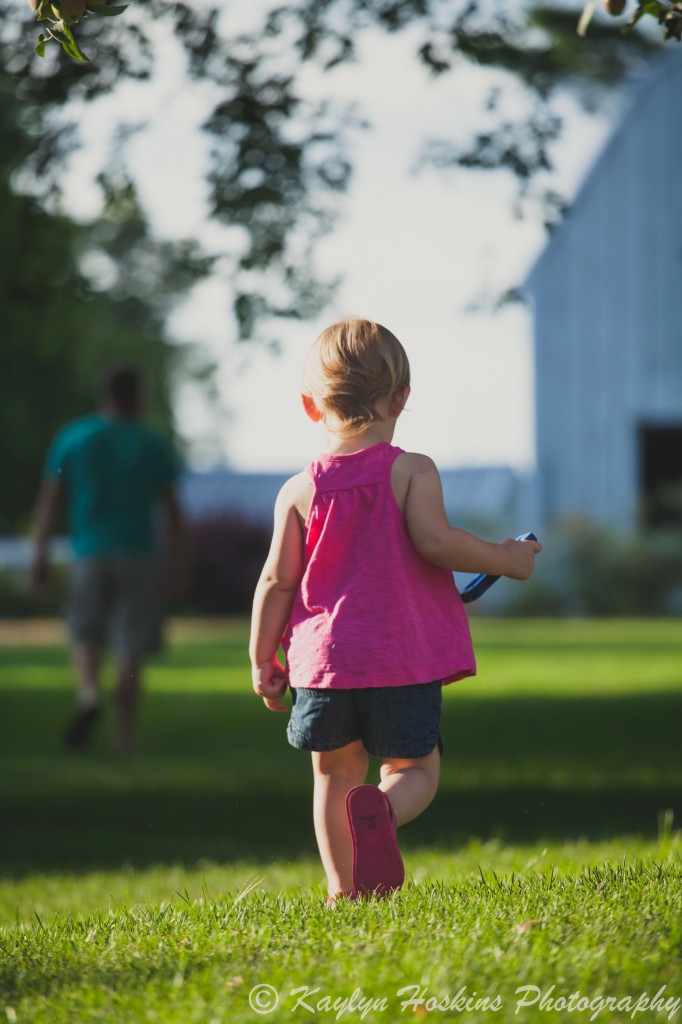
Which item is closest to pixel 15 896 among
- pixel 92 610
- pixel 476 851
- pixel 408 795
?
pixel 476 851

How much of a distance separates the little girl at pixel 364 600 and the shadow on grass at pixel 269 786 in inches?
91.3

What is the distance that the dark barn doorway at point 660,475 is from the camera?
21.7m

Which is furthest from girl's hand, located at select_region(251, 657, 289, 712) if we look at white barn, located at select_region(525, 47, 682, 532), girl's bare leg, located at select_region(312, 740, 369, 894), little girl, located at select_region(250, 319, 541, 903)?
white barn, located at select_region(525, 47, 682, 532)

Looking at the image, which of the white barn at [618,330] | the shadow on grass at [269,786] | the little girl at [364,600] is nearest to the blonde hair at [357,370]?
the little girl at [364,600]

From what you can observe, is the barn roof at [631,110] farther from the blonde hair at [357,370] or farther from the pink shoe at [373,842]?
the pink shoe at [373,842]

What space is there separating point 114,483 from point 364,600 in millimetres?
4828

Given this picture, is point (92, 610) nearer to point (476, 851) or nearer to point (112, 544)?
point (112, 544)

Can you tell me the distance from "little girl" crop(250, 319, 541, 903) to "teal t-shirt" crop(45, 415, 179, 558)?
4.58 m

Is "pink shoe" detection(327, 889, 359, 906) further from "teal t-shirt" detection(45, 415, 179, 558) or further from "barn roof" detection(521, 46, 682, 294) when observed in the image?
"barn roof" detection(521, 46, 682, 294)

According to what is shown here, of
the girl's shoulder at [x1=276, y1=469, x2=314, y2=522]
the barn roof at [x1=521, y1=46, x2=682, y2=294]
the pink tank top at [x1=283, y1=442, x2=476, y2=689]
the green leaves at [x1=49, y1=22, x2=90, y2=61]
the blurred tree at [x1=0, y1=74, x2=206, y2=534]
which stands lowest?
the pink tank top at [x1=283, y1=442, x2=476, y2=689]

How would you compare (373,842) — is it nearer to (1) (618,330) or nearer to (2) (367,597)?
(2) (367,597)

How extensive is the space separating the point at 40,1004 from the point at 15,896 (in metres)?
2.40

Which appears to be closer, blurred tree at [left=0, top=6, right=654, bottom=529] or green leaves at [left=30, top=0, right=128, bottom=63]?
green leaves at [left=30, top=0, right=128, bottom=63]

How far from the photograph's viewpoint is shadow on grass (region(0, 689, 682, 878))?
5.94 m
